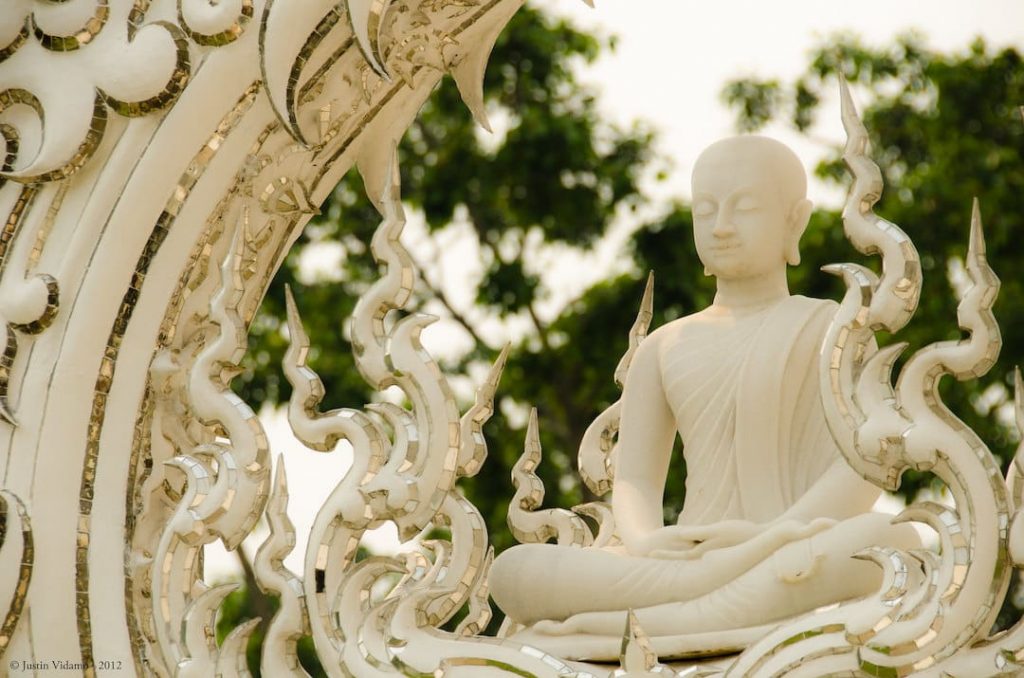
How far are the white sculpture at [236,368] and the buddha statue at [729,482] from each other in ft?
0.05

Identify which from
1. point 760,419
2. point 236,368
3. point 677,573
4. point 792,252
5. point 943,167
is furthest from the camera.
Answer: point 943,167

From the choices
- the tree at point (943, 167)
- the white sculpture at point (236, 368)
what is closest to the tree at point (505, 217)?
the tree at point (943, 167)

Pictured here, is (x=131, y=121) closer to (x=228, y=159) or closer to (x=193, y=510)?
(x=228, y=159)

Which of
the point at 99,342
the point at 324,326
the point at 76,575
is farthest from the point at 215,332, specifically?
the point at 324,326

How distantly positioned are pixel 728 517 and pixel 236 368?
139cm

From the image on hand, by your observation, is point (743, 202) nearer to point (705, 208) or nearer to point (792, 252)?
point (705, 208)

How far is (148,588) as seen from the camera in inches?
271

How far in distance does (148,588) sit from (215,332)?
0.74 meters

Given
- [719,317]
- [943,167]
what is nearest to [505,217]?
[943,167]

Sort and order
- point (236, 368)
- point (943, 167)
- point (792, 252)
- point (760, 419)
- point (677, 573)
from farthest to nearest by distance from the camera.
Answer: point (943, 167), point (792, 252), point (236, 368), point (760, 419), point (677, 573)

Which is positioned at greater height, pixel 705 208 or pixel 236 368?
pixel 705 208

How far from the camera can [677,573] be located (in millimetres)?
6398

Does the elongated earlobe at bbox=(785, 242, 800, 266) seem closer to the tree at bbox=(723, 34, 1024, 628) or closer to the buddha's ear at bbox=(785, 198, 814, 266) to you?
the buddha's ear at bbox=(785, 198, 814, 266)

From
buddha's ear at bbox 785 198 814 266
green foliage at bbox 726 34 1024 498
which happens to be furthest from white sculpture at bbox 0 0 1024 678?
green foliage at bbox 726 34 1024 498
